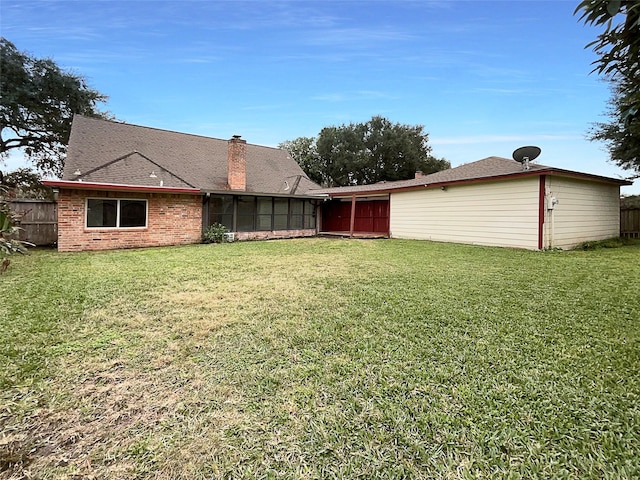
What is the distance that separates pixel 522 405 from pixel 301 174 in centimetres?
1722

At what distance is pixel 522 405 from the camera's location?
208 centimetres

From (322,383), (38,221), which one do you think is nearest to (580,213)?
(322,383)

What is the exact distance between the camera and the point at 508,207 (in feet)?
33.7

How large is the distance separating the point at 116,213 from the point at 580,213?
49.0ft

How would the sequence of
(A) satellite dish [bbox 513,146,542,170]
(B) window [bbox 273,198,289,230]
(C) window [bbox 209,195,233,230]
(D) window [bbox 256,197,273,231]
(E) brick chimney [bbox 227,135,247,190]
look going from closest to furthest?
(A) satellite dish [bbox 513,146,542,170] < (C) window [bbox 209,195,233,230] < (E) brick chimney [bbox 227,135,247,190] < (D) window [bbox 256,197,273,231] < (B) window [bbox 273,198,289,230]

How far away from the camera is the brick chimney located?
46.4 ft

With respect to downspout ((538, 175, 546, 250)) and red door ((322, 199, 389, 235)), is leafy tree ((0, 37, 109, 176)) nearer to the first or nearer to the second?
red door ((322, 199, 389, 235))

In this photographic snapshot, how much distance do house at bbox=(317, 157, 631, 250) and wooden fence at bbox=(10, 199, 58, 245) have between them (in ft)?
42.0

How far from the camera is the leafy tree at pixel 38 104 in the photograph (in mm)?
14891

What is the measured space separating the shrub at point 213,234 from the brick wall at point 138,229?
22 centimetres

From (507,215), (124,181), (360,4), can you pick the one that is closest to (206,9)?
(360,4)

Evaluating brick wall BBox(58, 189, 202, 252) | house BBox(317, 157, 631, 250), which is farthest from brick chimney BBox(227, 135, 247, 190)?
house BBox(317, 157, 631, 250)

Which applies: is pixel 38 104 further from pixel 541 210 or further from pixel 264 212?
pixel 541 210

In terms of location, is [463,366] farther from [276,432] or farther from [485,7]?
[485,7]
